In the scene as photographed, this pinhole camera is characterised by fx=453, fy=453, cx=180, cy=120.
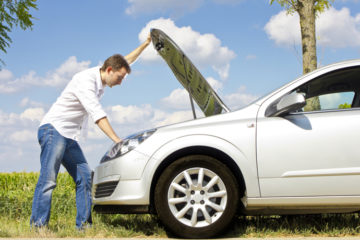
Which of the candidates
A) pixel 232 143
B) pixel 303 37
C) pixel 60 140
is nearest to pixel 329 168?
pixel 232 143

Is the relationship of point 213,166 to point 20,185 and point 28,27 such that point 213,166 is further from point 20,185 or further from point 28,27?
point 28,27

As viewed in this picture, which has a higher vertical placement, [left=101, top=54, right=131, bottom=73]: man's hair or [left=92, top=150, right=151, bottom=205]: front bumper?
[left=101, top=54, right=131, bottom=73]: man's hair

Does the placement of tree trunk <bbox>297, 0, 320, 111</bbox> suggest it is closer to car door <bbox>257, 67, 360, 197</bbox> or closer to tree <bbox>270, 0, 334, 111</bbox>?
tree <bbox>270, 0, 334, 111</bbox>

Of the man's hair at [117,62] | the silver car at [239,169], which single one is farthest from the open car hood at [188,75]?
the silver car at [239,169]

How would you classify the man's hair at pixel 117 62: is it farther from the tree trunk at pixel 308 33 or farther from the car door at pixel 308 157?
the tree trunk at pixel 308 33

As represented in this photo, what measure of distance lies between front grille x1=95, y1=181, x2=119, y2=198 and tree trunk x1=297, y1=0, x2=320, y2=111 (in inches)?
204

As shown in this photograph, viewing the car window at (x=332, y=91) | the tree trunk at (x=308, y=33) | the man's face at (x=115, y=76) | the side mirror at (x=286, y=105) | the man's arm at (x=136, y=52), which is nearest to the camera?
the side mirror at (x=286, y=105)

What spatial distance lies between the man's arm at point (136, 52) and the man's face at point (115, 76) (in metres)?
0.85

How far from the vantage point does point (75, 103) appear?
5.00 metres

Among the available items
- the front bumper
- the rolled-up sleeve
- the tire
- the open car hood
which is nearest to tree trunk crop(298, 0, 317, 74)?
the open car hood

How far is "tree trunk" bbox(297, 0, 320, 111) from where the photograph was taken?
28.0 ft

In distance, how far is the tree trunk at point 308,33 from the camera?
8539 mm

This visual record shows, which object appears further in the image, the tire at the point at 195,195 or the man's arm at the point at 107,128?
the man's arm at the point at 107,128

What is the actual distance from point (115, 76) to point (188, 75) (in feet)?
4.60
